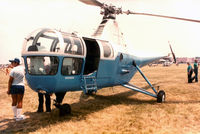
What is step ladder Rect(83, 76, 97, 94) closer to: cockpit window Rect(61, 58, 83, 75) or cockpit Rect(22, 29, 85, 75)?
cockpit window Rect(61, 58, 83, 75)

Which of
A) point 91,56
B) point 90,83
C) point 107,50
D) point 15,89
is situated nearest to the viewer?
point 15,89

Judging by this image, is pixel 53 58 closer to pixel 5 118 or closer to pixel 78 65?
pixel 78 65

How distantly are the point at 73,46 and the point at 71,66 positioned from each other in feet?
2.64

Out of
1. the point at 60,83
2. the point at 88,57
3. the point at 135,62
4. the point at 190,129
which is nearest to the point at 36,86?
the point at 60,83

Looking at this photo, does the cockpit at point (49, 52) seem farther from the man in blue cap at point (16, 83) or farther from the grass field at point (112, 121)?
the grass field at point (112, 121)

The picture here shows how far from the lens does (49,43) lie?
6.48m

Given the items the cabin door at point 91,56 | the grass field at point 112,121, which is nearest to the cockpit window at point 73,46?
the cabin door at point 91,56

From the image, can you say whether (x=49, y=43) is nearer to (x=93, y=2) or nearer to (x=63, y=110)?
(x=63, y=110)

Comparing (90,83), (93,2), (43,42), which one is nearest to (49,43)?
(43,42)

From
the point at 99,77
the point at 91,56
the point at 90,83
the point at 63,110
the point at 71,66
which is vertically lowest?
the point at 63,110

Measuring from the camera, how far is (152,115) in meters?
7.53

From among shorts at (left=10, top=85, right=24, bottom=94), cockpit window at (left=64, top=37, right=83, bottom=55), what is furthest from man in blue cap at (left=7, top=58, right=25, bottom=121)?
cockpit window at (left=64, top=37, right=83, bottom=55)

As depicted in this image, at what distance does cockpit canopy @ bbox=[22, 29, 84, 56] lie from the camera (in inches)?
246

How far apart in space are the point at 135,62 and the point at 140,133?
724cm
